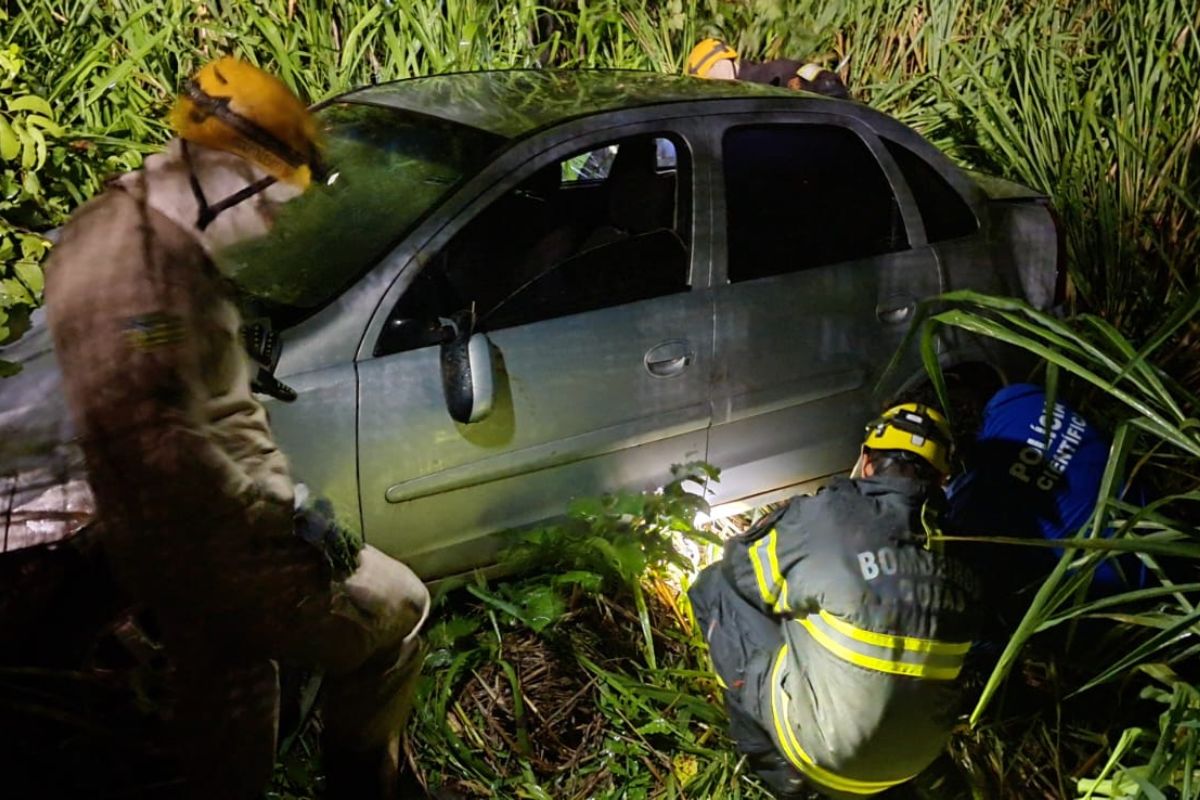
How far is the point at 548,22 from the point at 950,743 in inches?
161

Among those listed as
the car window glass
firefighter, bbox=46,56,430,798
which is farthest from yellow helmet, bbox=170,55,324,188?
the car window glass

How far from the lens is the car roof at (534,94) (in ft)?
8.42

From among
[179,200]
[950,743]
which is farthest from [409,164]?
[950,743]

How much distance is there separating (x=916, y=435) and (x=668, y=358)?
0.72 m

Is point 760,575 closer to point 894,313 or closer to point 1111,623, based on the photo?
point 1111,623

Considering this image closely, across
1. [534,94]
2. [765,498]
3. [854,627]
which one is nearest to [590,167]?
[534,94]

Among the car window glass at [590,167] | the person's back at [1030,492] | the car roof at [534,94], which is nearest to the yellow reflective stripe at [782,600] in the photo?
the person's back at [1030,492]

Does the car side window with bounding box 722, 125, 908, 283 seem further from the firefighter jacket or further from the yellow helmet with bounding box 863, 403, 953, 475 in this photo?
the firefighter jacket

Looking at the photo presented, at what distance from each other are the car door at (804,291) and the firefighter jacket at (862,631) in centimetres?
78

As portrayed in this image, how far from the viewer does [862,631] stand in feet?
5.80

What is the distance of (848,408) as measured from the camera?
2934 millimetres

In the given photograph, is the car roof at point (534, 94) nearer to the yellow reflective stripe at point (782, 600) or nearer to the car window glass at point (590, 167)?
the car window glass at point (590, 167)

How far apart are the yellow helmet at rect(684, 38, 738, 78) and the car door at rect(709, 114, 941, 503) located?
1764 millimetres

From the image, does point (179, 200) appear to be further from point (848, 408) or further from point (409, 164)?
point (848, 408)
